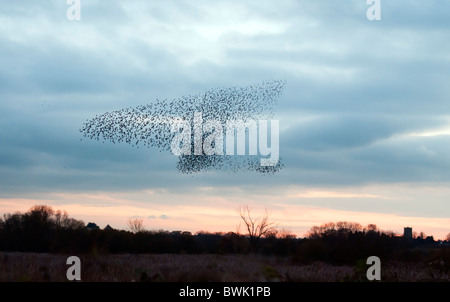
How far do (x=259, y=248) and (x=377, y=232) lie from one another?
1593 centimetres

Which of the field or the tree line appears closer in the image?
the field

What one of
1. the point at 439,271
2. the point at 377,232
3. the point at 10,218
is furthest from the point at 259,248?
the point at 10,218

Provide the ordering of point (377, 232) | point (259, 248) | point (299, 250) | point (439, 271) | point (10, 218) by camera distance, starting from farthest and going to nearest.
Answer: point (10, 218)
point (377, 232)
point (299, 250)
point (439, 271)
point (259, 248)

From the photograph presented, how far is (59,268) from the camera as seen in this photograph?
22.6 metres

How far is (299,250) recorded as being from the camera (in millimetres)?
35469

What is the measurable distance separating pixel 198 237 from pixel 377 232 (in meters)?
12.7

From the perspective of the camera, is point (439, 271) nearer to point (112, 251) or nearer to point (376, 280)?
point (376, 280)

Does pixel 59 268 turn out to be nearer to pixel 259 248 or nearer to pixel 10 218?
pixel 259 248

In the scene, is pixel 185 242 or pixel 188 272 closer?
pixel 188 272

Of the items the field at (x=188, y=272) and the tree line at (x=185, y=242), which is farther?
the tree line at (x=185, y=242)

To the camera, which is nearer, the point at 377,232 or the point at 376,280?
the point at 376,280
